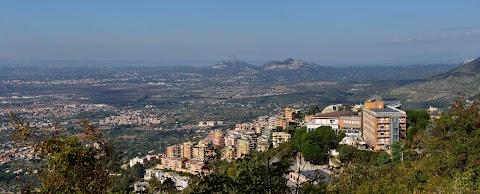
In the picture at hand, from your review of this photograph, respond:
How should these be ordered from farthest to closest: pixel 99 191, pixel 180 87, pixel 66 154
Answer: pixel 180 87 → pixel 99 191 → pixel 66 154

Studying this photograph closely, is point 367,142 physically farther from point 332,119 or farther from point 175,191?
point 175,191

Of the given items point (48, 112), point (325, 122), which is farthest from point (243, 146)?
point (48, 112)

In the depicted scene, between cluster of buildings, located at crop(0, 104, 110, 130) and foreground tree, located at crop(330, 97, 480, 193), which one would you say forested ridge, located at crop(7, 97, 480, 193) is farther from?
cluster of buildings, located at crop(0, 104, 110, 130)

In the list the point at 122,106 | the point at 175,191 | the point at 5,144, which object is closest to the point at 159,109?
the point at 122,106

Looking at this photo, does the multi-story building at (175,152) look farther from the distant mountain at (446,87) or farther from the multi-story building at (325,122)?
the distant mountain at (446,87)

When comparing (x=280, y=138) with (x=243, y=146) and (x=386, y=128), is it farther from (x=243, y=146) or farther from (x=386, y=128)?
(x=386, y=128)
